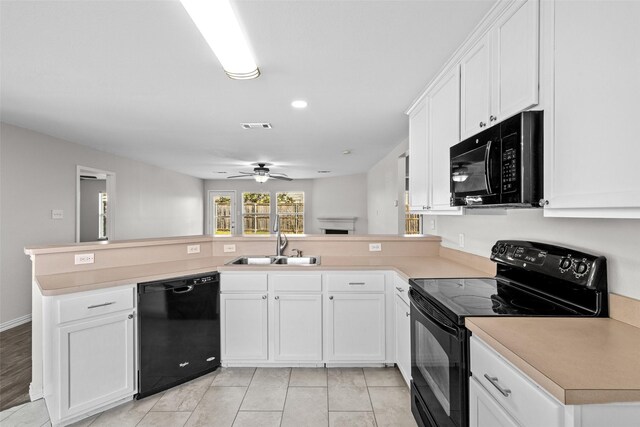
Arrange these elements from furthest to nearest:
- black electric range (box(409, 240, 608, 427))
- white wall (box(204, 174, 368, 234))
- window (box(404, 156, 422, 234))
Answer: white wall (box(204, 174, 368, 234)) < window (box(404, 156, 422, 234)) < black electric range (box(409, 240, 608, 427))

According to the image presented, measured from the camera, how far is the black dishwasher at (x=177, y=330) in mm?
2211

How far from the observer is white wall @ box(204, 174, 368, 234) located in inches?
341

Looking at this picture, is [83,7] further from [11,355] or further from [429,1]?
[11,355]

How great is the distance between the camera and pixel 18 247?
12.5ft

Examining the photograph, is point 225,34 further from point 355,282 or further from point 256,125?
point 256,125

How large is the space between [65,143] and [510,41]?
220 inches

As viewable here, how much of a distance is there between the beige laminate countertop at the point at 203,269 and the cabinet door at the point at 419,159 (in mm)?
518

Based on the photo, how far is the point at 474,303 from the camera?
1489mm

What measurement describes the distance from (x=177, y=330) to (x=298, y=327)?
944 mm

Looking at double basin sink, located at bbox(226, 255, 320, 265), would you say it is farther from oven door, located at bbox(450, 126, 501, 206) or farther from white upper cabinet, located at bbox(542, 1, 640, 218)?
white upper cabinet, located at bbox(542, 1, 640, 218)

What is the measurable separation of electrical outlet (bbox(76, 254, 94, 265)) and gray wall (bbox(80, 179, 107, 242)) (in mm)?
6645

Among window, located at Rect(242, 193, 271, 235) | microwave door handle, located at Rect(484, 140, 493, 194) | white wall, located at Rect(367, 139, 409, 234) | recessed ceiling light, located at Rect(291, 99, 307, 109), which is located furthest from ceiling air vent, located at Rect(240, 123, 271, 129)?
window, located at Rect(242, 193, 271, 235)

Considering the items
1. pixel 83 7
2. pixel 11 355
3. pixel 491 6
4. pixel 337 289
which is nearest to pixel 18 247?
pixel 11 355

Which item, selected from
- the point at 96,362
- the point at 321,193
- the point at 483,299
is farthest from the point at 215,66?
the point at 321,193
